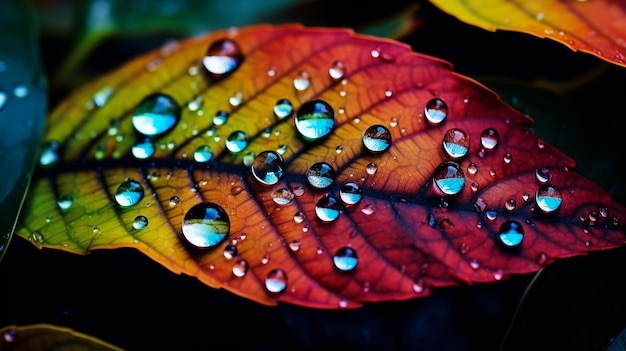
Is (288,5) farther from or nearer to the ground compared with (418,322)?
farther from the ground

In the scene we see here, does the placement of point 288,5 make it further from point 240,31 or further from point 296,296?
point 296,296

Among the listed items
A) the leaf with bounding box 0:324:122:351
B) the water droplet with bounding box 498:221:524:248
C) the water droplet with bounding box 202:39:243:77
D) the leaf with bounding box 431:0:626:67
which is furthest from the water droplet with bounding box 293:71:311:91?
the leaf with bounding box 0:324:122:351

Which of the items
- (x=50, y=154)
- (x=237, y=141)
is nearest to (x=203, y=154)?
(x=237, y=141)

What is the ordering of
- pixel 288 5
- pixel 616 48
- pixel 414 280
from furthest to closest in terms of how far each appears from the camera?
pixel 288 5, pixel 616 48, pixel 414 280

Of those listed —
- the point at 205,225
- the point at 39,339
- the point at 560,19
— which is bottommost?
the point at 39,339

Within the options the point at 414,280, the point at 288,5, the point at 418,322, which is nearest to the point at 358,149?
the point at 414,280

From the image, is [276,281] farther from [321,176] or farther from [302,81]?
[302,81]
